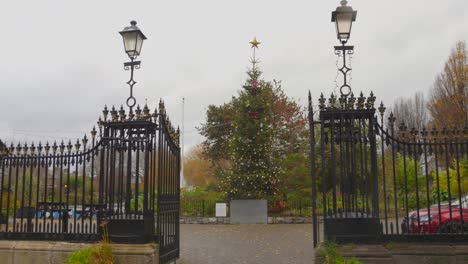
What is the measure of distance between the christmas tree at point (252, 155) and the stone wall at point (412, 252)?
1236 centimetres

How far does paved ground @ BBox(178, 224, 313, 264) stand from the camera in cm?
1032

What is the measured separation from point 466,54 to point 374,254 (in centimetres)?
3158

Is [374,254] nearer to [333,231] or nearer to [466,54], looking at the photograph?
[333,231]

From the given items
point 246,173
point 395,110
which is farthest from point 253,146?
point 395,110

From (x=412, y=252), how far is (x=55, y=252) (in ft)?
21.4

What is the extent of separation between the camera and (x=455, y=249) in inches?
304

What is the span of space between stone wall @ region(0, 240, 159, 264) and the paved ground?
209 cm

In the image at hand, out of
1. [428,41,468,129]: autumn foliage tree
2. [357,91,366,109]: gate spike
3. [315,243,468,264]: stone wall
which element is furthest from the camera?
[428,41,468,129]: autumn foliage tree

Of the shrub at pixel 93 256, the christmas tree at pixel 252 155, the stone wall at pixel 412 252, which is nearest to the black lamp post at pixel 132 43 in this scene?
the shrub at pixel 93 256

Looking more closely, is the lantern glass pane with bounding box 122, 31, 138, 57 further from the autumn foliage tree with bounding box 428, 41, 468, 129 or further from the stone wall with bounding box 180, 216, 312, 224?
the autumn foliage tree with bounding box 428, 41, 468, 129

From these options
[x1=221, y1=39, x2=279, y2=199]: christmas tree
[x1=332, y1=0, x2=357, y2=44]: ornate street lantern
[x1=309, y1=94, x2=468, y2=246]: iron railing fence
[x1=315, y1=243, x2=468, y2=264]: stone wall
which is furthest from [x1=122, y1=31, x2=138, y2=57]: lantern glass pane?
[x1=221, y1=39, x2=279, y2=199]: christmas tree

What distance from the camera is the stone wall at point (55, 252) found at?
7699 millimetres

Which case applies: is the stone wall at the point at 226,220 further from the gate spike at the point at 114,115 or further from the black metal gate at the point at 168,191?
the gate spike at the point at 114,115

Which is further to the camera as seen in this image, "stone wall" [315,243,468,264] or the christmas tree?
the christmas tree
